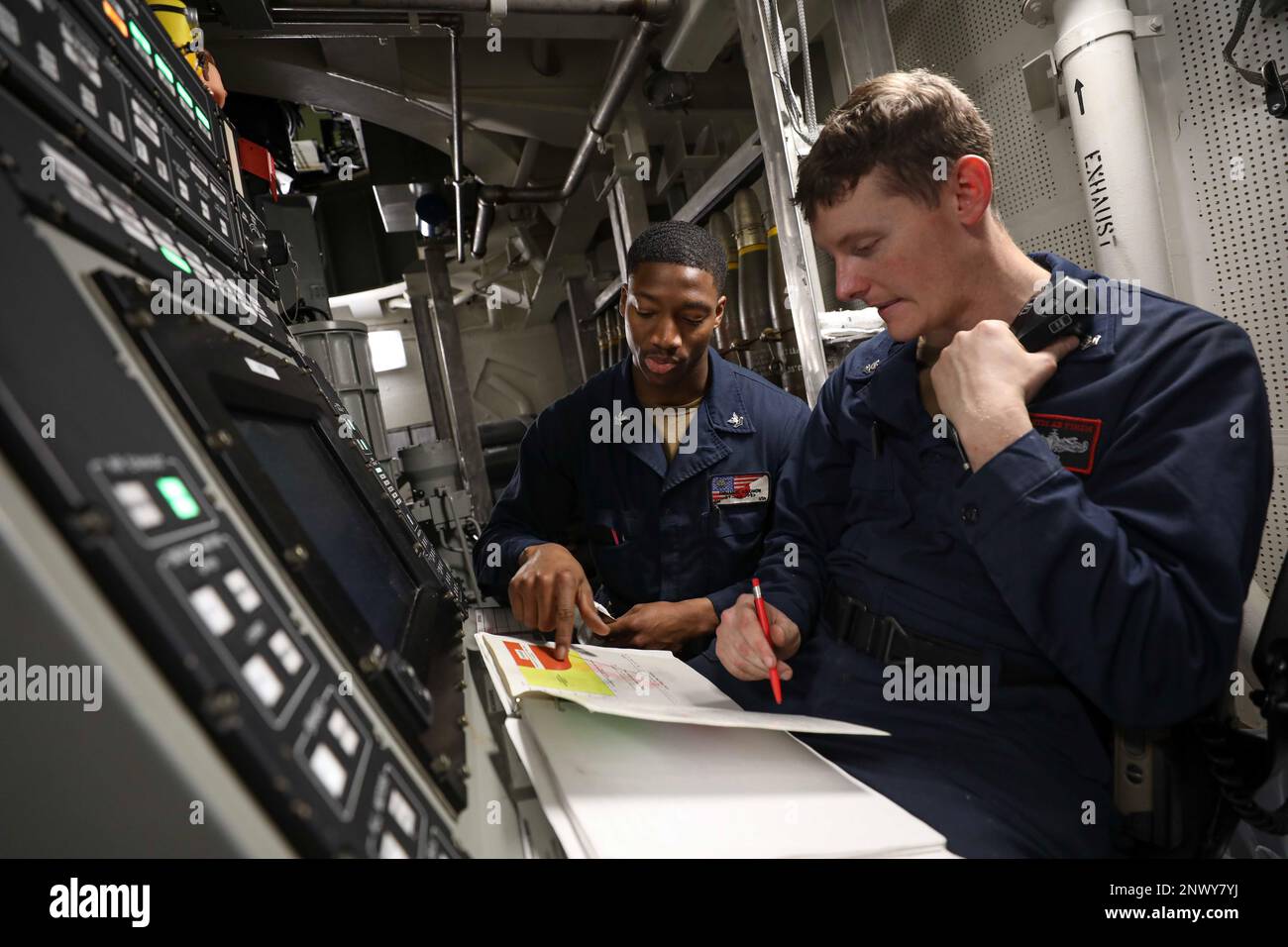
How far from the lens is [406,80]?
353 centimetres

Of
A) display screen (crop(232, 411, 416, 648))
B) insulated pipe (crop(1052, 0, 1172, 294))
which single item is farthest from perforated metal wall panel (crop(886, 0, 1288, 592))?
display screen (crop(232, 411, 416, 648))

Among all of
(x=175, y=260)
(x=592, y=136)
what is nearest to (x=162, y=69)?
(x=175, y=260)

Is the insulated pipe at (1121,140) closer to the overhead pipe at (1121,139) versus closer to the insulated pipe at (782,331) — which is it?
the overhead pipe at (1121,139)

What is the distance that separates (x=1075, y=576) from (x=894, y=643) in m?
0.30

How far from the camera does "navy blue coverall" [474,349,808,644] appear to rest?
1.68 metres

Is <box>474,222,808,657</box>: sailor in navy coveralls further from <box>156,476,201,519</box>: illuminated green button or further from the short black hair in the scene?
<box>156,476,201,519</box>: illuminated green button

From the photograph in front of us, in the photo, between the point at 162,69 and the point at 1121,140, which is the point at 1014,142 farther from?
the point at 162,69

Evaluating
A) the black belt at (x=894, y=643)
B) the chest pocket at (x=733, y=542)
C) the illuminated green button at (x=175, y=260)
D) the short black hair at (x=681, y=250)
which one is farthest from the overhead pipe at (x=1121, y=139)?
the illuminated green button at (x=175, y=260)

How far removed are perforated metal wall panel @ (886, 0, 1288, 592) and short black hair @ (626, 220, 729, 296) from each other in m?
1.06

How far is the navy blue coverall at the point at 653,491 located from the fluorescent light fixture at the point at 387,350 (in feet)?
25.3

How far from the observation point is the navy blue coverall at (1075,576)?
772mm

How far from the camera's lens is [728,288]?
3.08m

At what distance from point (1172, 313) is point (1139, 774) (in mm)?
591
